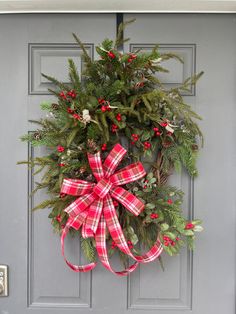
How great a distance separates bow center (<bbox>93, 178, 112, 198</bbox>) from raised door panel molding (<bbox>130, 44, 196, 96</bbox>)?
451 millimetres

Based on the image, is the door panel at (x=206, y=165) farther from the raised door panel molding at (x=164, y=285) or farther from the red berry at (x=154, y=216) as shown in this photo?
the red berry at (x=154, y=216)

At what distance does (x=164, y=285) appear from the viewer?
122cm

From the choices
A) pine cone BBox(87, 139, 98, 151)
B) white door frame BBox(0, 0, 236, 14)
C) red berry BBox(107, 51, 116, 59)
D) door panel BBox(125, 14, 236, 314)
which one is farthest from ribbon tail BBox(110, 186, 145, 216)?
white door frame BBox(0, 0, 236, 14)

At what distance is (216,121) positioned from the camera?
1.19m

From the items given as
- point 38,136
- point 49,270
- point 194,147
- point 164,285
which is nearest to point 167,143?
point 194,147

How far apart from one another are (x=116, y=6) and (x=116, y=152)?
1.77 feet

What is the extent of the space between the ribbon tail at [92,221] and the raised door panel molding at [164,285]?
12.6 inches

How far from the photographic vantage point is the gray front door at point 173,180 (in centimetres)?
118

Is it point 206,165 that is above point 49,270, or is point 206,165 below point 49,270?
above

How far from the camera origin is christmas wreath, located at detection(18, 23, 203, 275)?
101cm

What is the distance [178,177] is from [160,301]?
1.66ft

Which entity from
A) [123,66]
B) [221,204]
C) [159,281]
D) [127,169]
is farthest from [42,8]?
[159,281]

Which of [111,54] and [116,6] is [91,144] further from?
[116,6]

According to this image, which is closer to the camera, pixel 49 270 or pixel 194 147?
pixel 194 147
